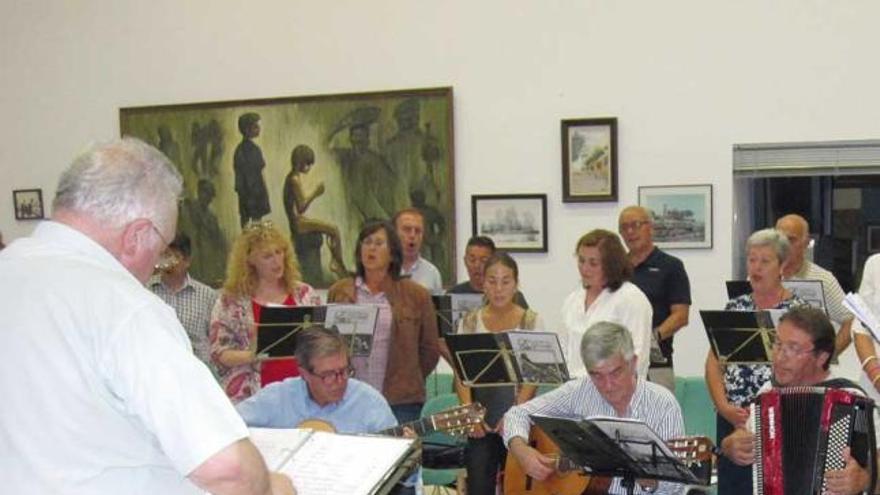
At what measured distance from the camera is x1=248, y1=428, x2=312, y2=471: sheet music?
2.75m

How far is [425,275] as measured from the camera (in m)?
6.27

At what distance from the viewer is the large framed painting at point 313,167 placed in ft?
23.2

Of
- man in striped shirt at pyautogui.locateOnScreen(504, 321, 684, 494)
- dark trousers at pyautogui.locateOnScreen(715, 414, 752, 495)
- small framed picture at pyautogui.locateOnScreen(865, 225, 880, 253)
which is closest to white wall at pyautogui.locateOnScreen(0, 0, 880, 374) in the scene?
small framed picture at pyautogui.locateOnScreen(865, 225, 880, 253)

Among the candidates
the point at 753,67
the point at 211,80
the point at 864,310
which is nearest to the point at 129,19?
the point at 211,80

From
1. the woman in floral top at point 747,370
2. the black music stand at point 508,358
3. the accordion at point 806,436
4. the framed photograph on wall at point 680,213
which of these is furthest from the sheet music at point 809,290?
the framed photograph on wall at point 680,213

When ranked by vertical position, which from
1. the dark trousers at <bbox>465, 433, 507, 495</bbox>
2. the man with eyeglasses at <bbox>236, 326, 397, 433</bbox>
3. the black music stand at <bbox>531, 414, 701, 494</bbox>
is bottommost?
the dark trousers at <bbox>465, 433, 507, 495</bbox>

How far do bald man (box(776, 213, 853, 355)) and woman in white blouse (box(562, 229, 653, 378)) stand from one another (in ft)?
2.70

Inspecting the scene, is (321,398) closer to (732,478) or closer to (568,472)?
(568,472)

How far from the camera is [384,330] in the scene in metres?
5.03

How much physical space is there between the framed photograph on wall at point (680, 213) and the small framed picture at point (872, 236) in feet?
3.23

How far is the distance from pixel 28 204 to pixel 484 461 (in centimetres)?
488

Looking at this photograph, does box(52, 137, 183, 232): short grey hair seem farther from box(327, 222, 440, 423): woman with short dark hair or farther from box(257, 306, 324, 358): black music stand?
box(327, 222, 440, 423): woman with short dark hair

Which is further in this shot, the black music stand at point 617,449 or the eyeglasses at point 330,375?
the eyeglasses at point 330,375

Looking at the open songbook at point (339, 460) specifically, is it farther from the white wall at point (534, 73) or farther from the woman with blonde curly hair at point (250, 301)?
the white wall at point (534, 73)
